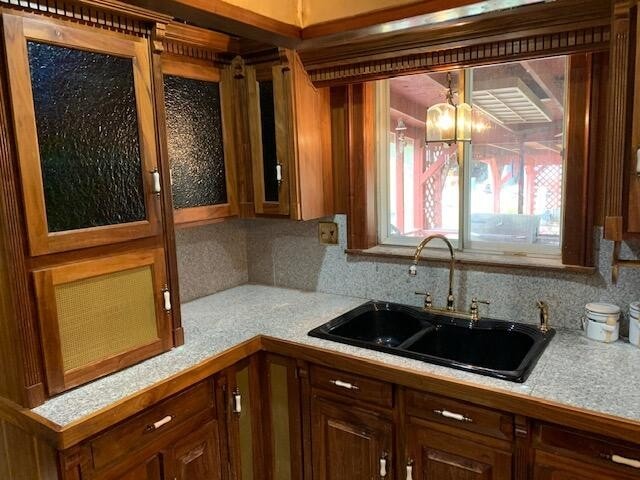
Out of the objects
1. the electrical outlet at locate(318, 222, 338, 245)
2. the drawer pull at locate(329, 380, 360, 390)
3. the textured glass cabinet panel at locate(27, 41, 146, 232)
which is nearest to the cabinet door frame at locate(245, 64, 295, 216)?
the electrical outlet at locate(318, 222, 338, 245)

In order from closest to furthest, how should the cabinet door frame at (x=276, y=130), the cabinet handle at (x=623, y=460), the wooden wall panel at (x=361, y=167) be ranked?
the cabinet handle at (x=623, y=460)
the cabinet door frame at (x=276, y=130)
the wooden wall panel at (x=361, y=167)

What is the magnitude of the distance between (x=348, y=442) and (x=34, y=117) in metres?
1.49

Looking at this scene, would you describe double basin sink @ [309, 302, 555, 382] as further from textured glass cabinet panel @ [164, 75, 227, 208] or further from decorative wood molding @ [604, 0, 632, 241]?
textured glass cabinet panel @ [164, 75, 227, 208]

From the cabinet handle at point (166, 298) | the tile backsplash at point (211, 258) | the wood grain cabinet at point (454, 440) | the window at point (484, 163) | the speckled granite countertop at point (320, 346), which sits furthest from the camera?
the tile backsplash at point (211, 258)

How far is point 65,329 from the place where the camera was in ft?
4.99

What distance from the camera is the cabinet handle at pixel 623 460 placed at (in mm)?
1325

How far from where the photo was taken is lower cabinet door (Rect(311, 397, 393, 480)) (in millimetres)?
1775

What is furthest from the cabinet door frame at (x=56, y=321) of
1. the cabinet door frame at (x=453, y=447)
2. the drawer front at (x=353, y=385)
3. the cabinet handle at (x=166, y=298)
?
the cabinet door frame at (x=453, y=447)

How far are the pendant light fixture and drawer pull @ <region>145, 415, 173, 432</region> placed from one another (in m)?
1.50

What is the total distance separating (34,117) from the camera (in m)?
1.40

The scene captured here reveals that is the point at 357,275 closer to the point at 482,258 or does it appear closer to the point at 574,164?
the point at 482,258

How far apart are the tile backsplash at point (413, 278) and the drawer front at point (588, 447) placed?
617 mm

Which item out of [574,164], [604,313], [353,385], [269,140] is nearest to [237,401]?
[353,385]

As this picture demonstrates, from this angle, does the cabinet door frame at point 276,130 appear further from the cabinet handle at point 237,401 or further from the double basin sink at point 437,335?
the cabinet handle at point 237,401
